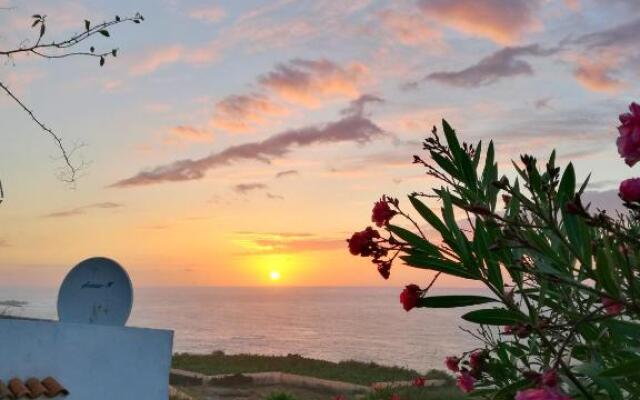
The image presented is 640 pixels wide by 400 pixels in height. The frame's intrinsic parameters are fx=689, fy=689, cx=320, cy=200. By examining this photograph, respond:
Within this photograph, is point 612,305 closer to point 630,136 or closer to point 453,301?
point 630,136

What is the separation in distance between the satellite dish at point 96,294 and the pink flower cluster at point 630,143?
304 inches

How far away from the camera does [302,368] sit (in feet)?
87.0

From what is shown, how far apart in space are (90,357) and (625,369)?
7.17 metres

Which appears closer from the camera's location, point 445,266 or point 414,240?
point 445,266

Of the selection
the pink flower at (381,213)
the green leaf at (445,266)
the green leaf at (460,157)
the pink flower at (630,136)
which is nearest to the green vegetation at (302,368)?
the pink flower at (381,213)

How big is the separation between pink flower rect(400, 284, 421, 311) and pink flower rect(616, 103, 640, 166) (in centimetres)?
133

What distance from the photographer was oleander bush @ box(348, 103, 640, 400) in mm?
2102

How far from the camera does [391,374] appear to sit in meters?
25.9

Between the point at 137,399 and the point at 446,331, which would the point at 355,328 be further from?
the point at 137,399

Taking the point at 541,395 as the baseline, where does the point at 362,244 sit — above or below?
above

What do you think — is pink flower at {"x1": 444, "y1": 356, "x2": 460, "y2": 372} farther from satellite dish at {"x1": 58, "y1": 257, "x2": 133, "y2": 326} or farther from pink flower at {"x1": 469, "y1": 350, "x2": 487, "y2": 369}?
satellite dish at {"x1": 58, "y1": 257, "x2": 133, "y2": 326}

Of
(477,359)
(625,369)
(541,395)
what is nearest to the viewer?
(541,395)

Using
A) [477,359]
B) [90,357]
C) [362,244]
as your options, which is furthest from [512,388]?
[90,357]

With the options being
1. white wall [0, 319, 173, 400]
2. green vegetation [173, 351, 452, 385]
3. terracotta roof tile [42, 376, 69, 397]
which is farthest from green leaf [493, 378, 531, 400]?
green vegetation [173, 351, 452, 385]
